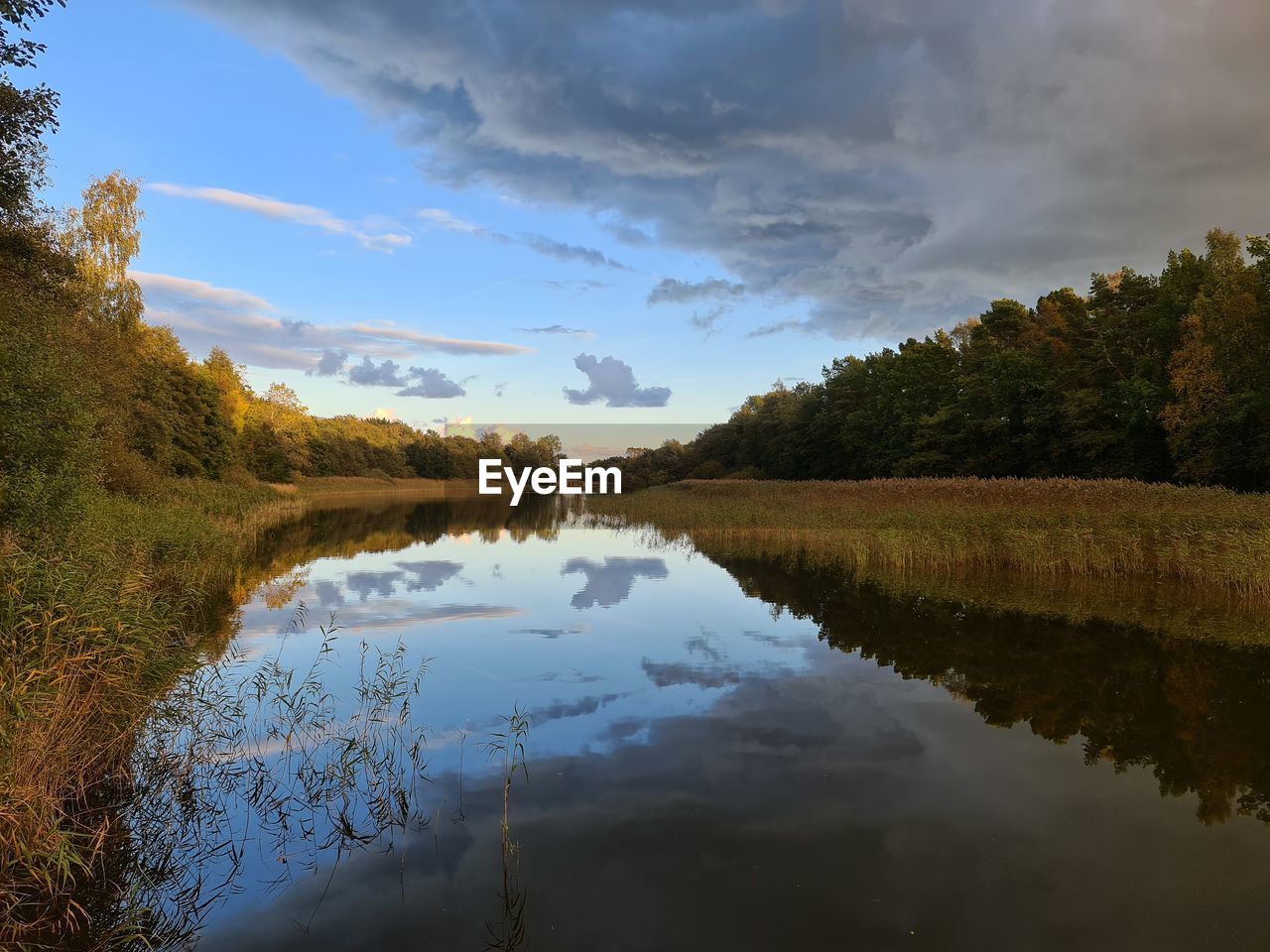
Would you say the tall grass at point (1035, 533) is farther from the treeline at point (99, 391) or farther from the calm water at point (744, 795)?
the treeline at point (99, 391)

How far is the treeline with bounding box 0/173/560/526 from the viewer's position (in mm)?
14164

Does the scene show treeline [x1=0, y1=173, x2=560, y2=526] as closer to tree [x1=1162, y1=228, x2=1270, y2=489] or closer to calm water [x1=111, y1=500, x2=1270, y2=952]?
calm water [x1=111, y1=500, x2=1270, y2=952]

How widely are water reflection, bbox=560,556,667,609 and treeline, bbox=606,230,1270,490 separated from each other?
2559 cm

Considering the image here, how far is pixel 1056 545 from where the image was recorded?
67.4 feet

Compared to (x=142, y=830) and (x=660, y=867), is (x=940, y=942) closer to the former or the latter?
(x=660, y=867)

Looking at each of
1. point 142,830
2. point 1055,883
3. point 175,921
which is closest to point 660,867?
point 1055,883

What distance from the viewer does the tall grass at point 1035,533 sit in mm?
18156

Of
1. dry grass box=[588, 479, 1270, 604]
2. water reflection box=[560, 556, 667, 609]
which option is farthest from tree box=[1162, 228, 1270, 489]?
water reflection box=[560, 556, 667, 609]

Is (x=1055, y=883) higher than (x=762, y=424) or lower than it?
lower

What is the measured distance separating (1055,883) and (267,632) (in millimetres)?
13360

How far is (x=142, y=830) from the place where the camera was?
630 centimetres

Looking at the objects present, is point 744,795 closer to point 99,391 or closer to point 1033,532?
point 1033,532

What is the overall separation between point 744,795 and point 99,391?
773 inches

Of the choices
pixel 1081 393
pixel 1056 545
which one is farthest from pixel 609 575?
pixel 1081 393
